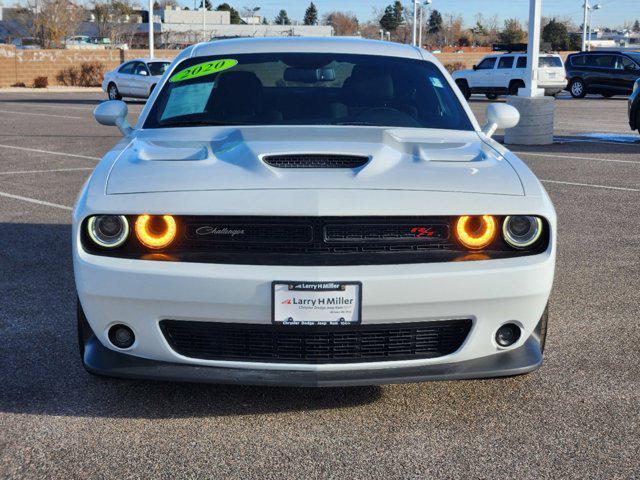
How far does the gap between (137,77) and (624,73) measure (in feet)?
55.7

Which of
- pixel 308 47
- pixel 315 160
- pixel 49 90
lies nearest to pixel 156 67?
pixel 49 90

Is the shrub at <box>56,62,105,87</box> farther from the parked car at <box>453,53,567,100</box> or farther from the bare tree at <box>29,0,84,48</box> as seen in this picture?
the parked car at <box>453,53,567,100</box>

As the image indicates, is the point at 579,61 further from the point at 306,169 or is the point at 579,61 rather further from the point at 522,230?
the point at 306,169

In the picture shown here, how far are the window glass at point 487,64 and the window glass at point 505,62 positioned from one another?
298 mm

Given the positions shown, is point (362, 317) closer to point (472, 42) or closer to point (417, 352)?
point (417, 352)

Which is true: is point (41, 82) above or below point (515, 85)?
below

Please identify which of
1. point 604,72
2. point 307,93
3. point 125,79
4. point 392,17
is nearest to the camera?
A: point 307,93

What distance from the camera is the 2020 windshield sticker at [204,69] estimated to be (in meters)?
5.25

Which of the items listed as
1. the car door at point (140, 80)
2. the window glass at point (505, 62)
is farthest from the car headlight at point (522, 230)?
the window glass at point (505, 62)

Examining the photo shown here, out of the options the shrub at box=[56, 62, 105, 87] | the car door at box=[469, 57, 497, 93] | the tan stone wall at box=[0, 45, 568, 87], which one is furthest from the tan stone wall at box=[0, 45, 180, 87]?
the car door at box=[469, 57, 497, 93]

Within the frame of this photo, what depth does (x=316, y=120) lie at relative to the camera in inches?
191

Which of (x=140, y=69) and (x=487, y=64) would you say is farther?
(x=487, y=64)

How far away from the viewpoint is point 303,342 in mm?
3566

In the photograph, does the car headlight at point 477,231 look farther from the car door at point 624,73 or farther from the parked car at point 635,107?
the car door at point 624,73
